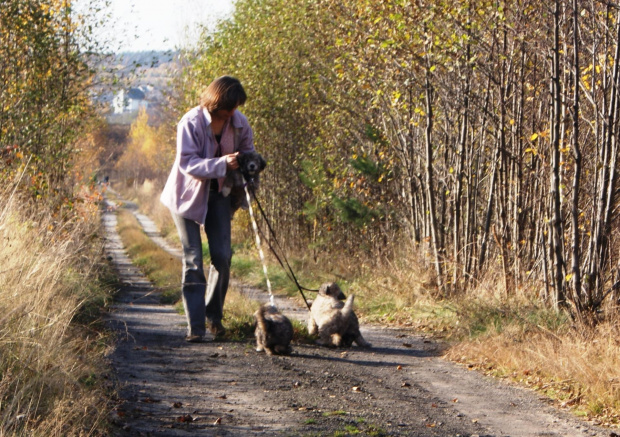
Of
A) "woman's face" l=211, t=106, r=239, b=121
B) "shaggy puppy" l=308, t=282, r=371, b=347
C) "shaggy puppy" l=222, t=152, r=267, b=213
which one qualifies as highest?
"woman's face" l=211, t=106, r=239, b=121

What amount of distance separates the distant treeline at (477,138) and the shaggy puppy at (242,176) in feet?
8.63

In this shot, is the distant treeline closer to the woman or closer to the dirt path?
the dirt path

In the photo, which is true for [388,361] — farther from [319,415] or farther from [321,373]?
[319,415]

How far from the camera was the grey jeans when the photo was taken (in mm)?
8617

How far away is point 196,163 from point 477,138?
4767 mm

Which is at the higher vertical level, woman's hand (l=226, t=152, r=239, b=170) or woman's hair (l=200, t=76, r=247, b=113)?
woman's hair (l=200, t=76, r=247, b=113)

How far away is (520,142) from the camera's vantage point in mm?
10352

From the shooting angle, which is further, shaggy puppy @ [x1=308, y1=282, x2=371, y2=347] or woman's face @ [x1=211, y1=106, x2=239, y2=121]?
shaggy puppy @ [x1=308, y1=282, x2=371, y2=347]

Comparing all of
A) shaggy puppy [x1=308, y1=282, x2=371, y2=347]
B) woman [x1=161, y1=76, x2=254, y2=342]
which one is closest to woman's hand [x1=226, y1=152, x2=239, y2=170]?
woman [x1=161, y1=76, x2=254, y2=342]

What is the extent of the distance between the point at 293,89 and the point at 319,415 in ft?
49.6

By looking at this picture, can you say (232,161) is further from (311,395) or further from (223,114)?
(311,395)

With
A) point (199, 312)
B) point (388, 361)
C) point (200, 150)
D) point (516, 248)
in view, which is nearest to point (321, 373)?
point (388, 361)

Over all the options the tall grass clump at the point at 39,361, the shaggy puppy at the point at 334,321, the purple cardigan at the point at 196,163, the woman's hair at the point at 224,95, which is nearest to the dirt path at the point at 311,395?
the shaggy puppy at the point at 334,321

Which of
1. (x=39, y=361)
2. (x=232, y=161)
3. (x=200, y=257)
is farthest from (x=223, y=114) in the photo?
(x=39, y=361)
